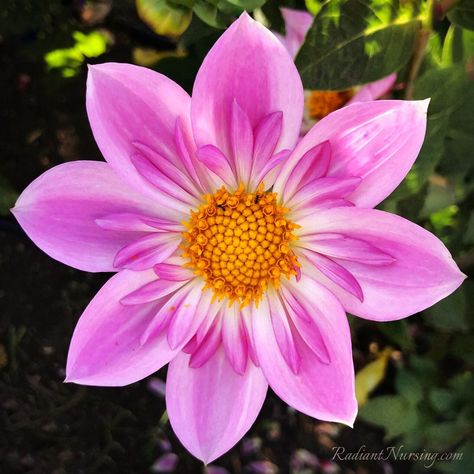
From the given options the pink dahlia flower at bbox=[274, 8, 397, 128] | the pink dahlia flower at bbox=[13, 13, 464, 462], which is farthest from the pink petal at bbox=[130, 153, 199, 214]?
the pink dahlia flower at bbox=[274, 8, 397, 128]

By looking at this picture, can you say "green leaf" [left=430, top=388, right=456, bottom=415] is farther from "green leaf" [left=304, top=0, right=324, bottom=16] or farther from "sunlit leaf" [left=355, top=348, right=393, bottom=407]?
"green leaf" [left=304, top=0, right=324, bottom=16]

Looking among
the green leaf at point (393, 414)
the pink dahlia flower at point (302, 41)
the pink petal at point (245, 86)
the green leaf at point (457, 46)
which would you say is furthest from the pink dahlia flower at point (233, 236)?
the green leaf at point (393, 414)

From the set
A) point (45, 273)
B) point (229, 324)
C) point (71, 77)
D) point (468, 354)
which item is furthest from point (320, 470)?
point (71, 77)

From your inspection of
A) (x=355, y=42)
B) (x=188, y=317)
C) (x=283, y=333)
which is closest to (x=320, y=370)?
(x=283, y=333)

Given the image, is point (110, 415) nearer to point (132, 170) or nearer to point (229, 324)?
point (229, 324)

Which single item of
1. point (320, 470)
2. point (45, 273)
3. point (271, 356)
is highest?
point (271, 356)

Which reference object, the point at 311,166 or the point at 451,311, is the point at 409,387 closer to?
the point at 451,311

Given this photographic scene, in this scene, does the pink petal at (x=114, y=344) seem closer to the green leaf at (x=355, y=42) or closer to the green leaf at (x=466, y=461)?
the green leaf at (x=355, y=42)
